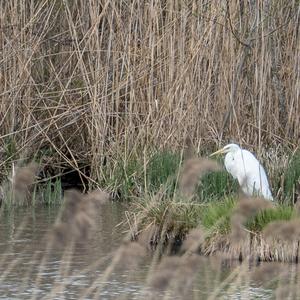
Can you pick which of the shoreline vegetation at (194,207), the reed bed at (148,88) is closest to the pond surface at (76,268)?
the shoreline vegetation at (194,207)

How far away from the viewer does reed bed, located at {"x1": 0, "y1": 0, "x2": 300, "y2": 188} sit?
1165 cm

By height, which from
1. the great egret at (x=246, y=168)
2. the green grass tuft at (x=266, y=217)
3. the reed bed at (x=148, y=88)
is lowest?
the green grass tuft at (x=266, y=217)

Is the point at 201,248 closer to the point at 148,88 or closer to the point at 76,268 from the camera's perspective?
the point at 76,268

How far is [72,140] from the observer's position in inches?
500

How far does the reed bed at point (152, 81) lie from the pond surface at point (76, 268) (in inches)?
41.2

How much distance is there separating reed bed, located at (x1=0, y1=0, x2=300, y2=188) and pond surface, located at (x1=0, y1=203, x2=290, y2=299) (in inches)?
41.2

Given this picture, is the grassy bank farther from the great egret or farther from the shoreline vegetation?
the great egret

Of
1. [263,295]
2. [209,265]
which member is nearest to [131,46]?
[209,265]

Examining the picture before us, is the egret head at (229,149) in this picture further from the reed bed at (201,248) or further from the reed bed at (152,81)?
the reed bed at (201,248)

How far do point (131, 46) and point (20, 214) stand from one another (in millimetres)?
2325

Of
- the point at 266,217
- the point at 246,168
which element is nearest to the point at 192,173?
the point at 266,217

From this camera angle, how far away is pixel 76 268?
8.34 m

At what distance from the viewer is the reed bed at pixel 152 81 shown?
459 inches

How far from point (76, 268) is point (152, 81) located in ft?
12.9
